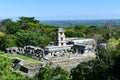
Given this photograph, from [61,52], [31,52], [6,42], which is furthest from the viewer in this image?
[6,42]

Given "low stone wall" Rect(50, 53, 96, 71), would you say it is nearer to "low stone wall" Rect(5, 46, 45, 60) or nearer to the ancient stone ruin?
the ancient stone ruin

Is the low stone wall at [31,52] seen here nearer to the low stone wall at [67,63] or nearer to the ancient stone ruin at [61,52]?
the ancient stone ruin at [61,52]

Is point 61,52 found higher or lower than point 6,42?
lower

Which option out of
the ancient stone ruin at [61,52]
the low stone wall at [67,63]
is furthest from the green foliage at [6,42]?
the low stone wall at [67,63]

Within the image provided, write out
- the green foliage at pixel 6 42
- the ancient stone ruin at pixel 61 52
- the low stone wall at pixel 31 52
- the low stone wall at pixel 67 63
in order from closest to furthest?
the low stone wall at pixel 67 63 < the ancient stone ruin at pixel 61 52 < the low stone wall at pixel 31 52 < the green foliage at pixel 6 42

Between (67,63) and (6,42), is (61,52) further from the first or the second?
(6,42)

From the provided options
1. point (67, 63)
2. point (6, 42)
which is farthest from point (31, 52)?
point (6, 42)

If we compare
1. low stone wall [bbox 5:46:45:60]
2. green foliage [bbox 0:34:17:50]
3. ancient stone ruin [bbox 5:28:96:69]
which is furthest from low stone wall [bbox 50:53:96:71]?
green foliage [bbox 0:34:17:50]

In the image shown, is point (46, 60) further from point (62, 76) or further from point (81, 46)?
point (62, 76)

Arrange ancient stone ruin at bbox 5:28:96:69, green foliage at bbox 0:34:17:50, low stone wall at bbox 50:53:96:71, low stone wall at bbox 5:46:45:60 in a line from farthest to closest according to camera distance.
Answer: green foliage at bbox 0:34:17:50, low stone wall at bbox 5:46:45:60, ancient stone ruin at bbox 5:28:96:69, low stone wall at bbox 50:53:96:71

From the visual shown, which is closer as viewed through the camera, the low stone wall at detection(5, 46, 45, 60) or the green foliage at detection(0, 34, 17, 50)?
the low stone wall at detection(5, 46, 45, 60)

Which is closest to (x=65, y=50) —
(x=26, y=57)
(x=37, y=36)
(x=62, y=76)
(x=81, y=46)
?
(x=81, y=46)
